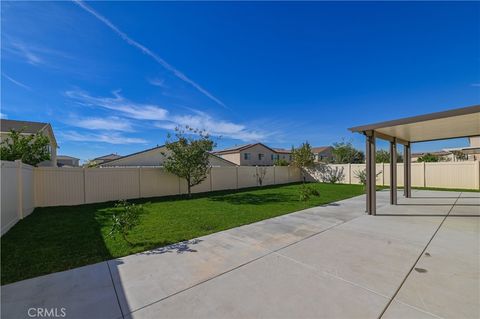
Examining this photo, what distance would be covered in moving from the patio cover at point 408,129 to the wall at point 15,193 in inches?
390

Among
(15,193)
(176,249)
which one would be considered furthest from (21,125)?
(176,249)

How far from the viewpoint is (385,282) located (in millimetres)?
2982

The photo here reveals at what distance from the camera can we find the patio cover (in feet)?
19.3

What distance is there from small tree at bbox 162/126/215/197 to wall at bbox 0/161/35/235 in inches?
208

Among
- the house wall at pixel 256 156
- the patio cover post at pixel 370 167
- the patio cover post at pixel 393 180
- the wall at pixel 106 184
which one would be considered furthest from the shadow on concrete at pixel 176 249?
the house wall at pixel 256 156

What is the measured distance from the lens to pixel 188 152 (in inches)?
457

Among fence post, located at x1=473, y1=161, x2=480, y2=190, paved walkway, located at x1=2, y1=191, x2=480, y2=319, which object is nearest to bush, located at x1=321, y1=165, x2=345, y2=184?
fence post, located at x1=473, y1=161, x2=480, y2=190

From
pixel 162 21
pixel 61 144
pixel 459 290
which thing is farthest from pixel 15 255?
pixel 61 144

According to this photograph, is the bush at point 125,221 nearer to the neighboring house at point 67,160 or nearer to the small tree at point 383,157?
the small tree at point 383,157

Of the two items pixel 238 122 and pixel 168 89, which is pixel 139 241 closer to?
pixel 168 89

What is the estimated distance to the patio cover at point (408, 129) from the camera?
587cm

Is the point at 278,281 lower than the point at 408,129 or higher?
lower

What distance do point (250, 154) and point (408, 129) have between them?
27.6 metres

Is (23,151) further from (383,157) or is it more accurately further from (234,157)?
(383,157)
